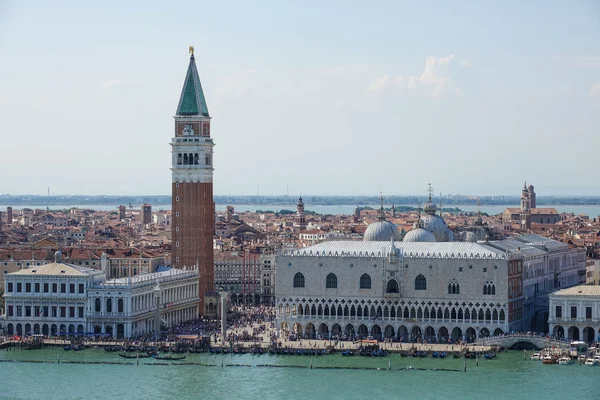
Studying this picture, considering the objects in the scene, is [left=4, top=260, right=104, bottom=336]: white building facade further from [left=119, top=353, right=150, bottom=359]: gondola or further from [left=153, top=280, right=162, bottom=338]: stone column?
[left=119, top=353, right=150, bottom=359]: gondola

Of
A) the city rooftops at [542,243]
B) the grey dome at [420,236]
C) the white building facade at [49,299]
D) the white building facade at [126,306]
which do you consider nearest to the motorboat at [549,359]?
the grey dome at [420,236]

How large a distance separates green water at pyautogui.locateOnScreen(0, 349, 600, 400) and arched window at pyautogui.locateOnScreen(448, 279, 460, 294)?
2.61 m

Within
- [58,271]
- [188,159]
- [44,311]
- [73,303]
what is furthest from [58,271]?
[188,159]

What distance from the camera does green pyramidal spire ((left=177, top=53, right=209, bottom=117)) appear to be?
46.8 meters

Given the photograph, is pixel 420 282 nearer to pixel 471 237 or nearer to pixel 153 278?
pixel 471 237

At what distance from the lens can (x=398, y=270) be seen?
40531 mm

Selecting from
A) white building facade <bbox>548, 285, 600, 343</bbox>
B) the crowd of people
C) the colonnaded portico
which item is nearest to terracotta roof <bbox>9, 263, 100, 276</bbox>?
the crowd of people

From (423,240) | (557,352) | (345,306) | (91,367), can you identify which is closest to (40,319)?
(91,367)

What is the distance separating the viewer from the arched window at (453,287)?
40125mm

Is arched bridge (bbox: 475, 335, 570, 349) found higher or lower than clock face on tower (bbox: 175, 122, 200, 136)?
lower

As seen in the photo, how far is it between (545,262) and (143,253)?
50.1 ft

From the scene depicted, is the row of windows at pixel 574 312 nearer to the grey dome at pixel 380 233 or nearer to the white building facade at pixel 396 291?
the white building facade at pixel 396 291

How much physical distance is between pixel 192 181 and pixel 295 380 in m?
13.3

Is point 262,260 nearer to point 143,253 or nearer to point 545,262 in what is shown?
point 143,253
